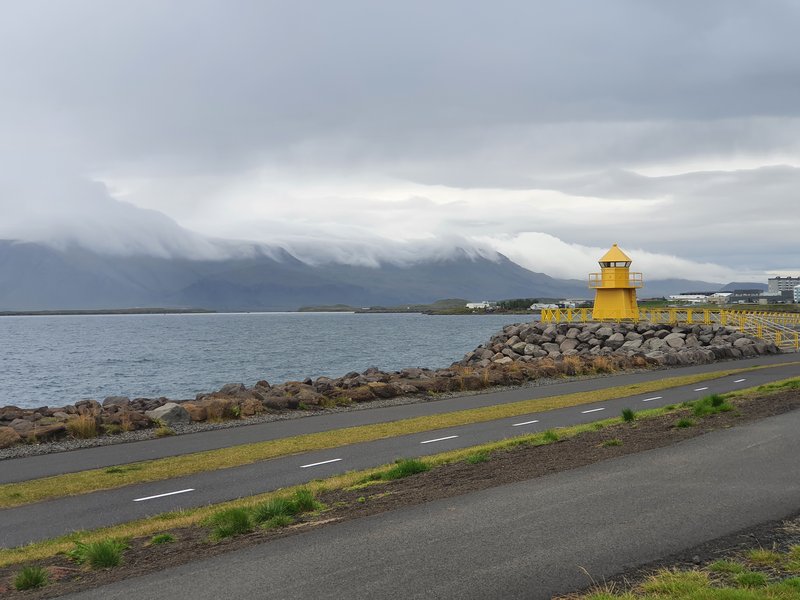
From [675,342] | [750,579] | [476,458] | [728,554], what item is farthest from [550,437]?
[675,342]

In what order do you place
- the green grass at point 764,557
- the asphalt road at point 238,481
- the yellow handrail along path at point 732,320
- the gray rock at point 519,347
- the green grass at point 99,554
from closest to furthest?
the green grass at point 764,557, the green grass at point 99,554, the asphalt road at point 238,481, the yellow handrail along path at point 732,320, the gray rock at point 519,347

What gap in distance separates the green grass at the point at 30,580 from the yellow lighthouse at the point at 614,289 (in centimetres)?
5100

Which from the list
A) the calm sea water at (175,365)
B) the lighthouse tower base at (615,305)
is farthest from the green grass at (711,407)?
the lighthouse tower base at (615,305)

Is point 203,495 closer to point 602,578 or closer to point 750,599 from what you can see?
point 602,578

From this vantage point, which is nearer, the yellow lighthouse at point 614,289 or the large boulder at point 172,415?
the large boulder at point 172,415

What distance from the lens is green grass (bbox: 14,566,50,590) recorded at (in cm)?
802

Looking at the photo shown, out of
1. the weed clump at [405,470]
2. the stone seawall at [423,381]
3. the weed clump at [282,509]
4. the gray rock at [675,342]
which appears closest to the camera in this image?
the weed clump at [282,509]

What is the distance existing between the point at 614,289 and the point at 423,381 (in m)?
31.4

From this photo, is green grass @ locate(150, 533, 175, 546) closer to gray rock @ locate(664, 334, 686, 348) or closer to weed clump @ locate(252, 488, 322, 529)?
weed clump @ locate(252, 488, 322, 529)

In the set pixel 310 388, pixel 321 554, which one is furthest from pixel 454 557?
pixel 310 388

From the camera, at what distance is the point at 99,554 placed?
8.73 meters

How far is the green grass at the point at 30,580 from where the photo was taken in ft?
26.3

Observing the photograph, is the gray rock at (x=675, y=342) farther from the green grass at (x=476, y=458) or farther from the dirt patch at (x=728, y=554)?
the dirt patch at (x=728, y=554)

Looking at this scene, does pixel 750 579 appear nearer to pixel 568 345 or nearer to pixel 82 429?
pixel 82 429
